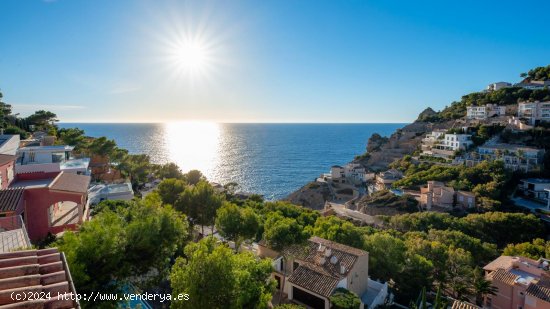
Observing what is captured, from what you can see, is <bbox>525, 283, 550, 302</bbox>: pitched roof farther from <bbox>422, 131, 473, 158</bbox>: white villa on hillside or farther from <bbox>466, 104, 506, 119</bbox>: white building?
<bbox>466, 104, 506, 119</bbox>: white building

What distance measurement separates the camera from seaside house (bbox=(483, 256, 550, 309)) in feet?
60.2

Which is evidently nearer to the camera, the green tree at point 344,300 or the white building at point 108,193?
the green tree at point 344,300

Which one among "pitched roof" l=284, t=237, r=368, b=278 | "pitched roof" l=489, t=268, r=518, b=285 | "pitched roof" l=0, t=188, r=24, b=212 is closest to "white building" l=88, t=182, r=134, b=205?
"pitched roof" l=0, t=188, r=24, b=212

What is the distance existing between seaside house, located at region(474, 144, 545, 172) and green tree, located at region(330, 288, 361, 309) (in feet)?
191

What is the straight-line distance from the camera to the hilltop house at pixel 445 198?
46.8m

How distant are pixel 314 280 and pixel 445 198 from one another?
41.2 m

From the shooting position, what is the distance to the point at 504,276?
21.3m

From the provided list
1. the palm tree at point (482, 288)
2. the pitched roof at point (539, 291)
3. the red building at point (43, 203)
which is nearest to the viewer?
the red building at point (43, 203)

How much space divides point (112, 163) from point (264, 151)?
99.4 meters

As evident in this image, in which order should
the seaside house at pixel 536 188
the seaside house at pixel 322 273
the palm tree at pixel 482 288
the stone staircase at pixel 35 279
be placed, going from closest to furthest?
the stone staircase at pixel 35 279 < the seaside house at pixel 322 273 < the palm tree at pixel 482 288 < the seaside house at pixel 536 188

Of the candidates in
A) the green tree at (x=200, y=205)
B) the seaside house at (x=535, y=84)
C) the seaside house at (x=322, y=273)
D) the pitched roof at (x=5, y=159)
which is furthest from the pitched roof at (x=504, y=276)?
the seaside house at (x=535, y=84)

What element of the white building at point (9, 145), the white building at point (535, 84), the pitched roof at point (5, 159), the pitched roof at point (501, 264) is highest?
the white building at point (535, 84)

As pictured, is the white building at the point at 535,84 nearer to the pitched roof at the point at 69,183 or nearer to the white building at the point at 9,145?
the pitched roof at the point at 69,183

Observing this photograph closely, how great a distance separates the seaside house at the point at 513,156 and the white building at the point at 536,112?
39.2ft
